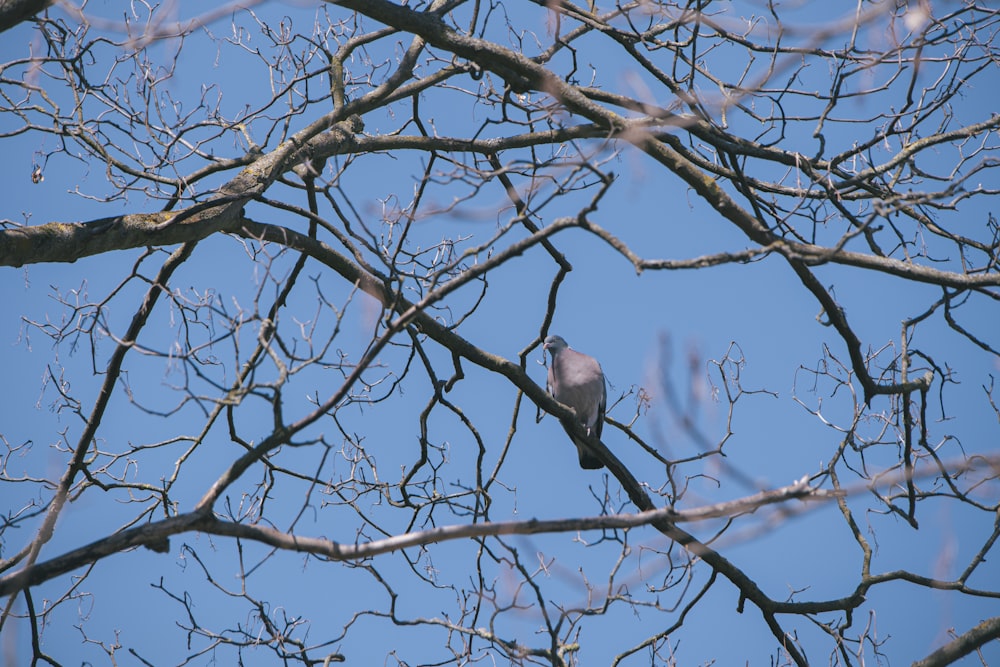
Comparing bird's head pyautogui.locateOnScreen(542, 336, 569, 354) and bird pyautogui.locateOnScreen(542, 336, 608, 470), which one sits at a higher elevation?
bird's head pyautogui.locateOnScreen(542, 336, 569, 354)

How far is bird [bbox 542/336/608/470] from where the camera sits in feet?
19.0

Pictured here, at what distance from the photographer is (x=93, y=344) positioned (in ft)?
13.4

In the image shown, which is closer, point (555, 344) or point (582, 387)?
point (582, 387)

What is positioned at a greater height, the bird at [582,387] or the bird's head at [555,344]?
the bird's head at [555,344]

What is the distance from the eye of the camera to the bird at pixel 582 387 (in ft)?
19.0

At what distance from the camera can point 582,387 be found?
593 cm

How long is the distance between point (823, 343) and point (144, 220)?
2892 mm

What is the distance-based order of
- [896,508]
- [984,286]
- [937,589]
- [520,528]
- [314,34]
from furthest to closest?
1. [314,34]
2. [937,589]
3. [896,508]
4. [984,286]
5. [520,528]

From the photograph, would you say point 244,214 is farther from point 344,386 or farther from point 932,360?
point 932,360

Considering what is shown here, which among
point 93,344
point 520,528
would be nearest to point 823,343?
point 520,528

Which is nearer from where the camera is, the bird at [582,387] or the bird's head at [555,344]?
the bird at [582,387]

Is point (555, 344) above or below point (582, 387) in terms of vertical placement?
above

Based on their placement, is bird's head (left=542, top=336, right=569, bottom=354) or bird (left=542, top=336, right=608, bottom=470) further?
bird's head (left=542, top=336, right=569, bottom=354)

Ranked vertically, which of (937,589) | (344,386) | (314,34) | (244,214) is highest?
(314,34)
